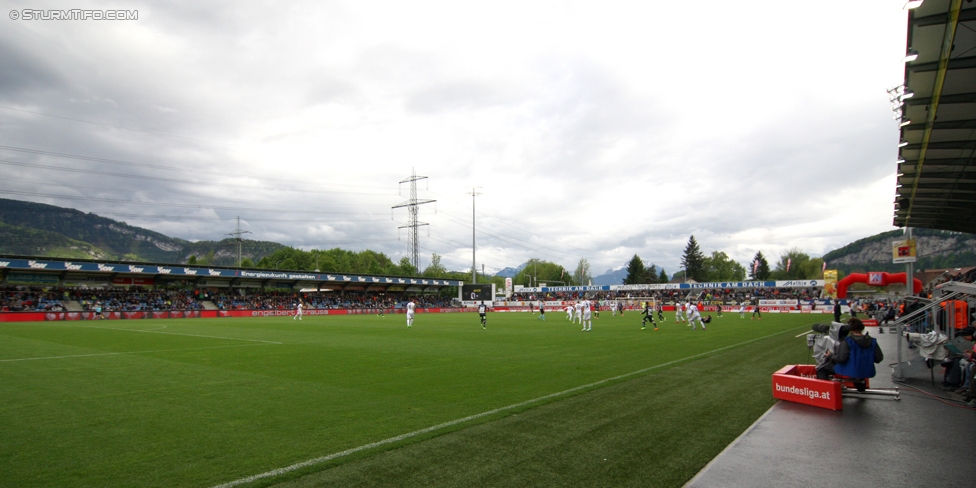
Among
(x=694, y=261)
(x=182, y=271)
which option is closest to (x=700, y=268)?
(x=694, y=261)

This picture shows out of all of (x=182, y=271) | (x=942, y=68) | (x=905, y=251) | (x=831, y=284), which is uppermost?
(x=942, y=68)

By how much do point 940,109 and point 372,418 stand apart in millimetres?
17859

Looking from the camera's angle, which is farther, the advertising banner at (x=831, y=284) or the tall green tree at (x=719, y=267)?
the tall green tree at (x=719, y=267)

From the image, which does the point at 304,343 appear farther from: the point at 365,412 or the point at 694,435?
the point at 694,435

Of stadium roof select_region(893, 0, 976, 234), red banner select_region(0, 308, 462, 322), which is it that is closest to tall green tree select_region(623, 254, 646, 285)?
red banner select_region(0, 308, 462, 322)

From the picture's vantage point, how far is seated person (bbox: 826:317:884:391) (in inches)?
374

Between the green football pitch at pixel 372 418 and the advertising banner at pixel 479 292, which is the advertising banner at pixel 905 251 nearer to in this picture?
the green football pitch at pixel 372 418

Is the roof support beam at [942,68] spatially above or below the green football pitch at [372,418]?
above

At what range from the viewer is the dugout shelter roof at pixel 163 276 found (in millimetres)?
47812

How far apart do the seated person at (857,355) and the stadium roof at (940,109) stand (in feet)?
15.8

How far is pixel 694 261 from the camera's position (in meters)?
135

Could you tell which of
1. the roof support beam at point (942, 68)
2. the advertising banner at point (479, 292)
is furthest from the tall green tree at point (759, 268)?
the roof support beam at point (942, 68)

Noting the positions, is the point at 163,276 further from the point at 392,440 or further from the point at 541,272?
the point at 541,272

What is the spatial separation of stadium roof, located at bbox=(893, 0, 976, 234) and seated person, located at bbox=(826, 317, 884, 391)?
4808mm
